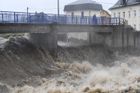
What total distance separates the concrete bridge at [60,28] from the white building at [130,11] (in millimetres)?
11053

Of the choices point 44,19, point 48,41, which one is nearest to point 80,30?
point 48,41

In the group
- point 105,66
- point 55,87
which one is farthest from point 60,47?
point 55,87

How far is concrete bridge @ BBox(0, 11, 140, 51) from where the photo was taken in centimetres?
3441

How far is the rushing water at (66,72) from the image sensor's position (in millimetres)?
27281

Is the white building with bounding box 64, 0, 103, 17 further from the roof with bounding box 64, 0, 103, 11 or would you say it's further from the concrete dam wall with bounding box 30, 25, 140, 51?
the concrete dam wall with bounding box 30, 25, 140, 51

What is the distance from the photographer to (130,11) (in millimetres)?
59562

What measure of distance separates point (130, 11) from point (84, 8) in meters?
9.28

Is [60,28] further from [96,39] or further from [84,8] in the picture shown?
[84,8]

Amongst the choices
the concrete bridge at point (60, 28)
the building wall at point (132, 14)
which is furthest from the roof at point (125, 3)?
the concrete bridge at point (60, 28)

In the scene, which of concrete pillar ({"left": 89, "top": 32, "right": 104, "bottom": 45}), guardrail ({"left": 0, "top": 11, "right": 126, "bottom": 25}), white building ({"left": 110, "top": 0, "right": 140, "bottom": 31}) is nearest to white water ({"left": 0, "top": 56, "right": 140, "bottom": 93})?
guardrail ({"left": 0, "top": 11, "right": 126, "bottom": 25})

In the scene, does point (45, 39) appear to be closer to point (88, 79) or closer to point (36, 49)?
point (36, 49)

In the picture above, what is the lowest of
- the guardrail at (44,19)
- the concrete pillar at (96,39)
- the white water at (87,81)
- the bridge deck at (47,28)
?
the white water at (87,81)

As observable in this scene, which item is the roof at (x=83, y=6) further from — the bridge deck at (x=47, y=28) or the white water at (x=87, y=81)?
the white water at (x=87, y=81)

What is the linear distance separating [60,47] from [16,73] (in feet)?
35.2
